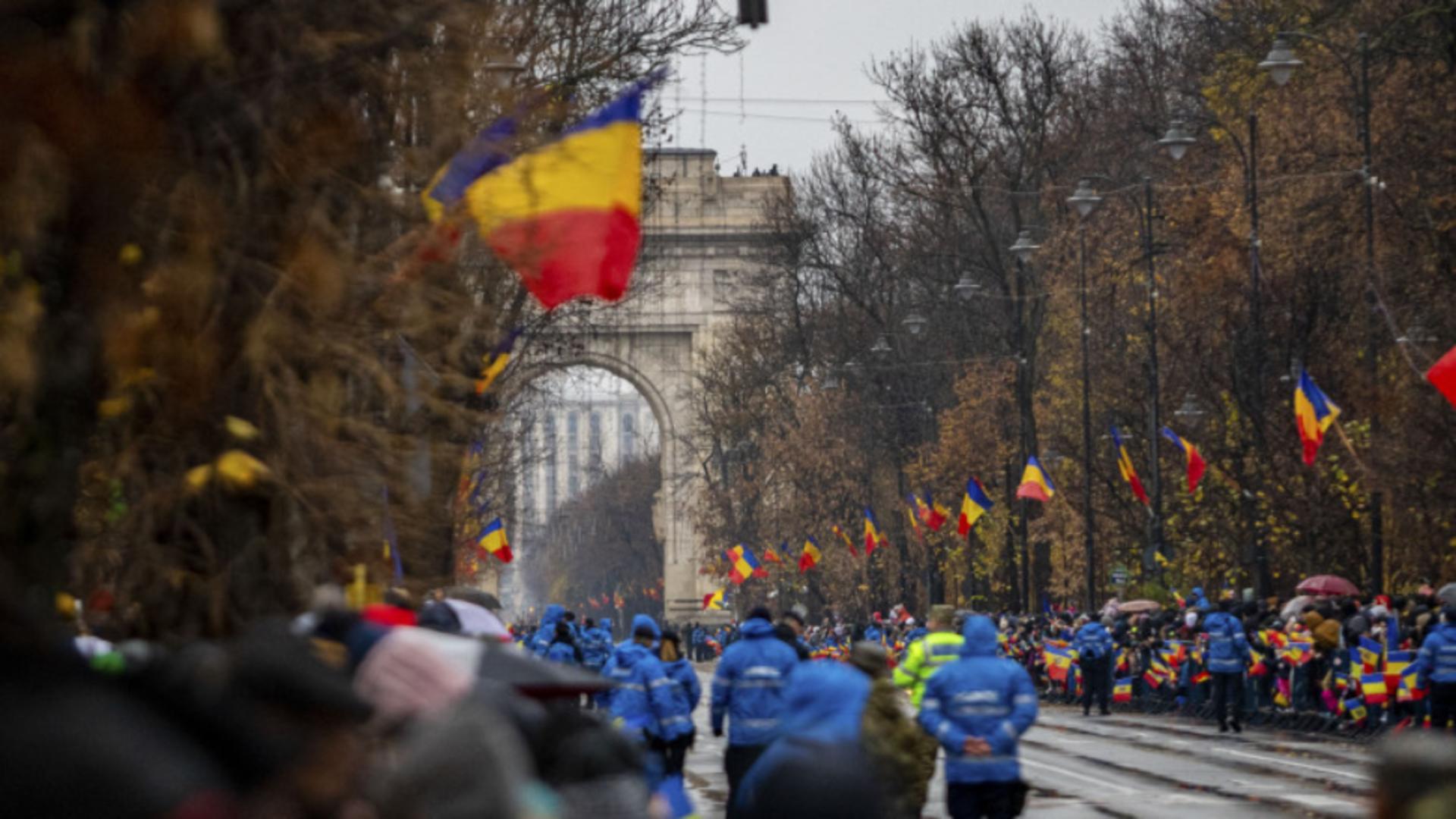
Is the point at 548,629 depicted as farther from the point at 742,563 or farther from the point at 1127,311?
the point at 742,563

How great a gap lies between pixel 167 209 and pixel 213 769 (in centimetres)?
441

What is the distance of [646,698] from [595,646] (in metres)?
11.4

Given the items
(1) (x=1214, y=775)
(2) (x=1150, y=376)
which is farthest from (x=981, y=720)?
(2) (x=1150, y=376)

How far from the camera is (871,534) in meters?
59.3

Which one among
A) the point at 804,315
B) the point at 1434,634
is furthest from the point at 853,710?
the point at 804,315

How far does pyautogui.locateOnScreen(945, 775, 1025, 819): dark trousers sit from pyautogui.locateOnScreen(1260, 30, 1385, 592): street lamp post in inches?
813

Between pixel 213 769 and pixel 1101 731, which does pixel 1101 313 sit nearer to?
pixel 1101 731

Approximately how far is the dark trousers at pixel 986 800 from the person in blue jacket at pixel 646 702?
4334 millimetres

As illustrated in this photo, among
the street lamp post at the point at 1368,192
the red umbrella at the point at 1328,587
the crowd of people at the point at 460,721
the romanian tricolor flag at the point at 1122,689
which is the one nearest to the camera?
the crowd of people at the point at 460,721

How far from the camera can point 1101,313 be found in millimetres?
54906

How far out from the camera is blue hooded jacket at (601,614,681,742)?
1730 centimetres

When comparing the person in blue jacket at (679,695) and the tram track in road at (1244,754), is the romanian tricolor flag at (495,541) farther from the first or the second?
the person in blue jacket at (679,695)

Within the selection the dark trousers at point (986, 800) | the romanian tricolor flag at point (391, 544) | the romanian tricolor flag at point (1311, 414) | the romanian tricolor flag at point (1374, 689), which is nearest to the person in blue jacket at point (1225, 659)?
the romanian tricolor flag at point (1374, 689)

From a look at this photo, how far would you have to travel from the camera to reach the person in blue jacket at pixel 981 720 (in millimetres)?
12844
